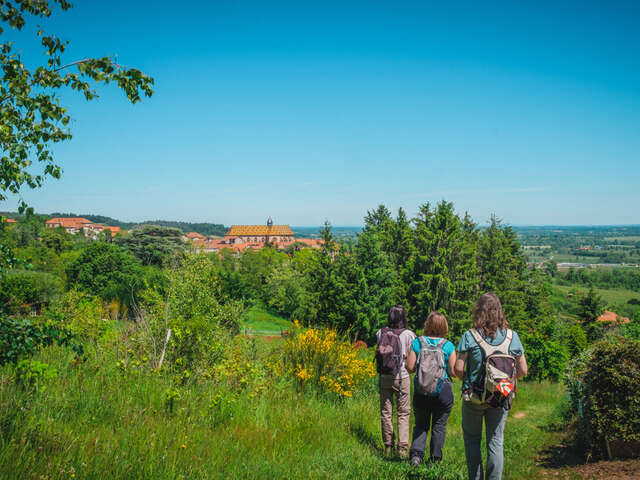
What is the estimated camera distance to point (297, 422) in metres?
4.88

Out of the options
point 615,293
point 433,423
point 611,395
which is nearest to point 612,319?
point 615,293

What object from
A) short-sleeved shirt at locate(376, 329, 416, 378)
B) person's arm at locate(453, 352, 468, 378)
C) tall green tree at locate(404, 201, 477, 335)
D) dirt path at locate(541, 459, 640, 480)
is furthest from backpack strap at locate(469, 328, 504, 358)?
tall green tree at locate(404, 201, 477, 335)

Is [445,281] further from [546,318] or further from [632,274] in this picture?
[632,274]

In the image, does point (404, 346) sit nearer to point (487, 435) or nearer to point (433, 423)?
point (433, 423)

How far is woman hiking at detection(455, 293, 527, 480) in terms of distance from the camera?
11.6ft

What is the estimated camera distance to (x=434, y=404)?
435 centimetres

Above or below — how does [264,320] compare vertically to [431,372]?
below

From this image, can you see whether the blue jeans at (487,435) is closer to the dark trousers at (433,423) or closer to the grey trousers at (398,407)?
the dark trousers at (433,423)

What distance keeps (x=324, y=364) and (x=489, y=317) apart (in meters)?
4.15

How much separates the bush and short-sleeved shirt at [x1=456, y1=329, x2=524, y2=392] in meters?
2.69

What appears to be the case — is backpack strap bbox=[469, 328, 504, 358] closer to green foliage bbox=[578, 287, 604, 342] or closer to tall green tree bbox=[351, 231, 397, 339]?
tall green tree bbox=[351, 231, 397, 339]

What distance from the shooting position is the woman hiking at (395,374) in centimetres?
502

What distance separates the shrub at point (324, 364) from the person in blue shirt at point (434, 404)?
8.57 ft

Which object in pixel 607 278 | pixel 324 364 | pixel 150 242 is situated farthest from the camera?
pixel 607 278
